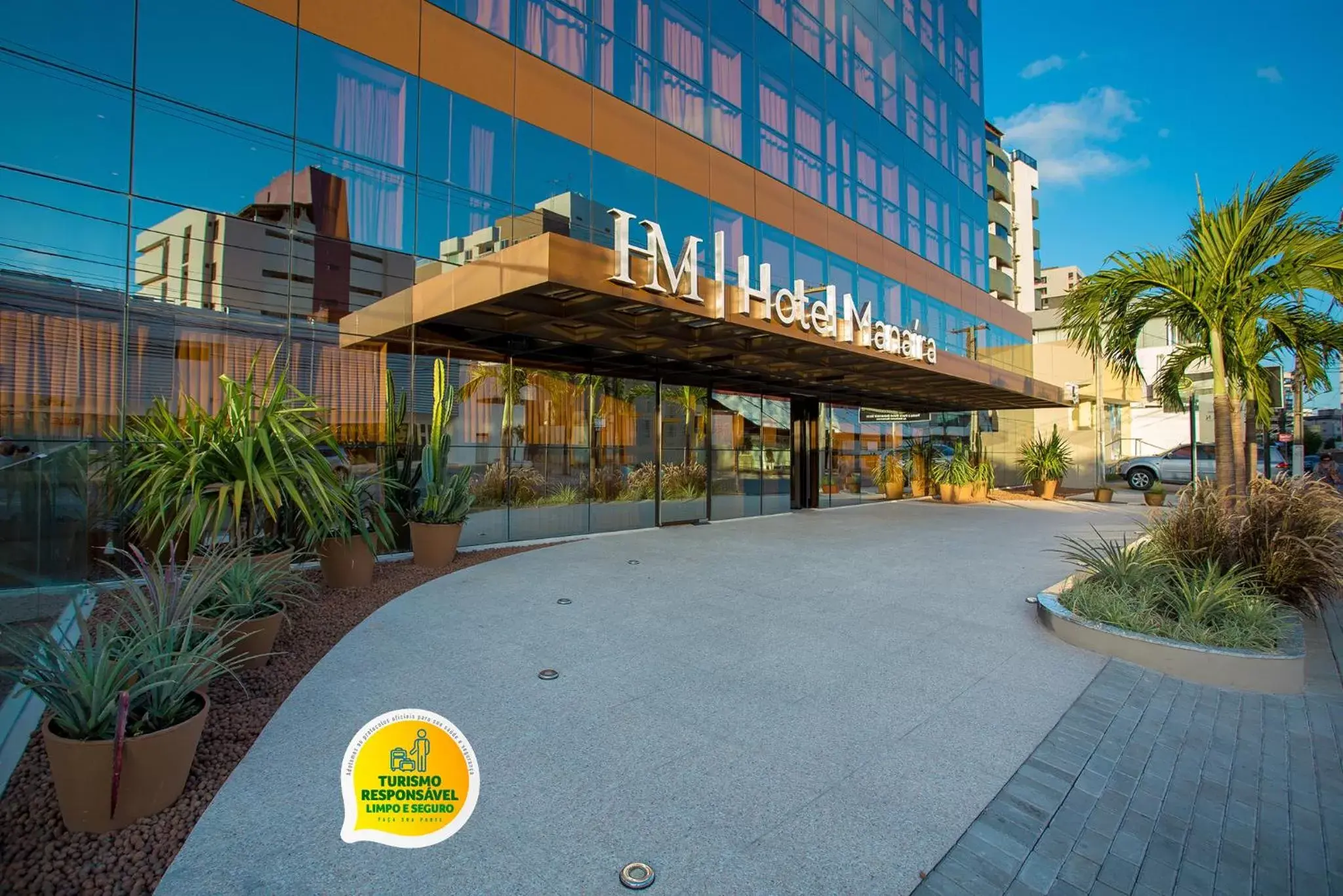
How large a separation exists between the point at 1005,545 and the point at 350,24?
42.2ft

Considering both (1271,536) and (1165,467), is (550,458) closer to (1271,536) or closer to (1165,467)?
(1271,536)

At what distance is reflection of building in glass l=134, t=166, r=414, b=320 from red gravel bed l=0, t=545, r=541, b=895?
5.18 meters

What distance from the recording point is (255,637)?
4395mm

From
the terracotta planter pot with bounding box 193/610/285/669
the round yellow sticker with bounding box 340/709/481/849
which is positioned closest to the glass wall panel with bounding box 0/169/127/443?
the terracotta planter pot with bounding box 193/610/285/669

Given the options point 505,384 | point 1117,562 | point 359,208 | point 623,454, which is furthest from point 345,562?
point 1117,562

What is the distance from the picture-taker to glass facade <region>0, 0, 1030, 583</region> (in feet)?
22.1

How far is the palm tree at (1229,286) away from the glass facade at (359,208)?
7.34 meters


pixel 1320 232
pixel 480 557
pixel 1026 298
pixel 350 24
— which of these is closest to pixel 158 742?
pixel 480 557

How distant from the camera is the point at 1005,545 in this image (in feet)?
36.8

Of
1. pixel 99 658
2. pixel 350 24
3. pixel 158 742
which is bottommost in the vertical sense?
pixel 158 742

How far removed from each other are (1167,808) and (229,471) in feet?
22.9

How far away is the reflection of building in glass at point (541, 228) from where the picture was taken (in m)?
9.55

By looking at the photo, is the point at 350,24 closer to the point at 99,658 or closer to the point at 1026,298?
the point at 99,658

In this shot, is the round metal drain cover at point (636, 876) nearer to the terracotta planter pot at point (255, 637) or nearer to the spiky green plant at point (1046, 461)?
the terracotta planter pot at point (255, 637)
